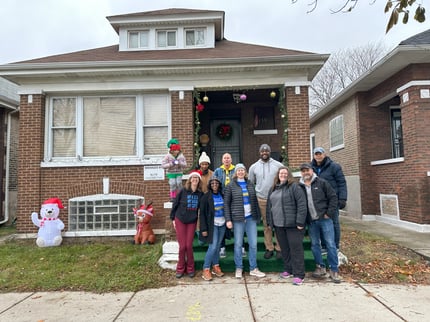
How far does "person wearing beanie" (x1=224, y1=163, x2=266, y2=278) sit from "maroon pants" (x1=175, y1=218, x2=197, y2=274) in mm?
608

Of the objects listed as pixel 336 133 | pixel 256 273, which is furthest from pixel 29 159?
pixel 336 133

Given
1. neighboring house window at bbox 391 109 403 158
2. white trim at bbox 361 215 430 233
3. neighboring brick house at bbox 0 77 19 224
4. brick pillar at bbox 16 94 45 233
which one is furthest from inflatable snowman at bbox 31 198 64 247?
neighboring house window at bbox 391 109 403 158

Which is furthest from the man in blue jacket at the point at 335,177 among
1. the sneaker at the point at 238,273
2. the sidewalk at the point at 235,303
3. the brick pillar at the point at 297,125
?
the brick pillar at the point at 297,125

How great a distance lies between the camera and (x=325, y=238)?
4250 millimetres

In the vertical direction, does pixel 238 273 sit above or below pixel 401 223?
below

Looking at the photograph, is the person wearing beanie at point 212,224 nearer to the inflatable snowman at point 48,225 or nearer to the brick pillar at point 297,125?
the brick pillar at point 297,125

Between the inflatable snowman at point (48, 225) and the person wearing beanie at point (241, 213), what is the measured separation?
13.3 feet

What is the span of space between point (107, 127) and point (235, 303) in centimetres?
516

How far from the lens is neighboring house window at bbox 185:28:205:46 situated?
28.6 ft

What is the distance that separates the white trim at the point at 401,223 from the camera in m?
6.94

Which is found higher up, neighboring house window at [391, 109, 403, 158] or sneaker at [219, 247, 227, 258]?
neighboring house window at [391, 109, 403, 158]

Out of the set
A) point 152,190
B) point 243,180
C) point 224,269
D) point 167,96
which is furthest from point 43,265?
point 167,96

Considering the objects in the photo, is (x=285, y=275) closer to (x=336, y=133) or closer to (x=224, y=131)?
(x=224, y=131)

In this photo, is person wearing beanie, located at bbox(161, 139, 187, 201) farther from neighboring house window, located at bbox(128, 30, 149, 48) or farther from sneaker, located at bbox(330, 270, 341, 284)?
neighboring house window, located at bbox(128, 30, 149, 48)
